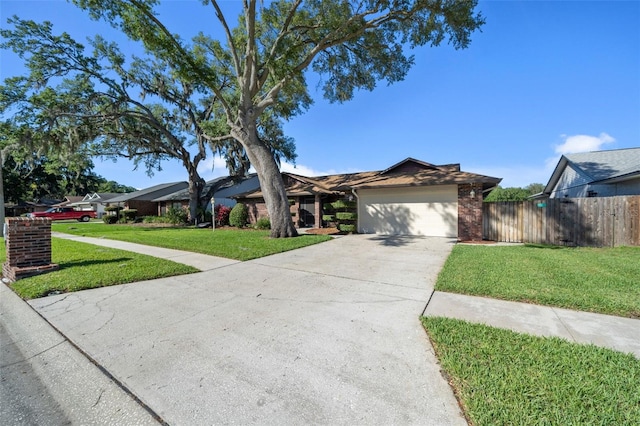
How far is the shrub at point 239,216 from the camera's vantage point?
17266 mm

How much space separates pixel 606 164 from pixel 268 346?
19762mm

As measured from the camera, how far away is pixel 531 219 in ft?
33.1

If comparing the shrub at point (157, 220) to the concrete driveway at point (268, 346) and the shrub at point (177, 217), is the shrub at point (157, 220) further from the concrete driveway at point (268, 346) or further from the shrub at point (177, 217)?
the concrete driveway at point (268, 346)

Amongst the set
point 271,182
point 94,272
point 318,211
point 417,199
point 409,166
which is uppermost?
point 409,166

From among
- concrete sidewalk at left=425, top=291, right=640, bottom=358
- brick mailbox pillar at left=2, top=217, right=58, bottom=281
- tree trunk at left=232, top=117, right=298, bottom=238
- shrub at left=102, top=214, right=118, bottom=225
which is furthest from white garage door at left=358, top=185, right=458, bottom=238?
shrub at left=102, top=214, right=118, bottom=225

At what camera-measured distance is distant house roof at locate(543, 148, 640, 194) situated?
11566 millimetres

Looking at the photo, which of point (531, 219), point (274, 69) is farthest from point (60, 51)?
point (531, 219)

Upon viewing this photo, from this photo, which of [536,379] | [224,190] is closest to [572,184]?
[536,379]

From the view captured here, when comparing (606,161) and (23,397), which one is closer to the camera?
(23,397)

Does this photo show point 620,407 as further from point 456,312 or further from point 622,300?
point 622,300

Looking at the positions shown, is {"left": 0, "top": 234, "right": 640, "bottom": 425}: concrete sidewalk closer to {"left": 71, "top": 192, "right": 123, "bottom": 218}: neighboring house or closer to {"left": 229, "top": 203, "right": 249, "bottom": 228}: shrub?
{"left": 229, "top": 203, "right": 249, "bottom": 228}: shrub

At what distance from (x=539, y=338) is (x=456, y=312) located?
3.10ft

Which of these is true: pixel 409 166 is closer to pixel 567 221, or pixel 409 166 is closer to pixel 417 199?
pixel 417 199

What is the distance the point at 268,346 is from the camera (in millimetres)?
2805
